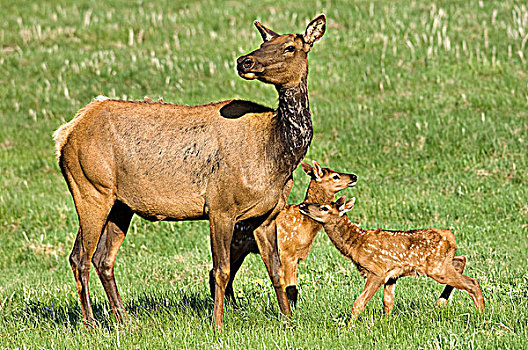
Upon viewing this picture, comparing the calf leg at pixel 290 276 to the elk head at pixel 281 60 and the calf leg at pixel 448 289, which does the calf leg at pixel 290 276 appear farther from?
the elk head at pixel 281 60

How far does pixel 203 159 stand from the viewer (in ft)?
24.4

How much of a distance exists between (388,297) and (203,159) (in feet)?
7.81

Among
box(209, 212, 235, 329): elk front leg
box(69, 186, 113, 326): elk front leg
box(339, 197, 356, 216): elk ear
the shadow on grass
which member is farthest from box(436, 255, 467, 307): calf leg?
box(69, 186, 113, 326): elk front leg

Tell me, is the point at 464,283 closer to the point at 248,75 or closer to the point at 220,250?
the point at 220,250

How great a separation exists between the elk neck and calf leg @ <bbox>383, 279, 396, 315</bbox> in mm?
1688

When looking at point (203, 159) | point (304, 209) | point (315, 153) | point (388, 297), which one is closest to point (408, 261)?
point (388, 297)

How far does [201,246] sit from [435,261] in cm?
491

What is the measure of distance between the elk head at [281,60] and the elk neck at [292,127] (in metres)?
0.13

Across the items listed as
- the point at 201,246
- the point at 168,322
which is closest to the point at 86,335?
the point at 168,322

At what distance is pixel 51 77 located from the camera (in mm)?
17719

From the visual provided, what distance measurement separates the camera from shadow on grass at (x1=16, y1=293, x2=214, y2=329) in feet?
26.1

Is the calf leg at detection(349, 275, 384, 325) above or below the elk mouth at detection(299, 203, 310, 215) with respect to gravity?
below

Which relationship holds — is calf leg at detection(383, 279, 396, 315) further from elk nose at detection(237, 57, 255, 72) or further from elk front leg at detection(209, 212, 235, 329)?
elk nose at detection(237, 57, 255, 72)

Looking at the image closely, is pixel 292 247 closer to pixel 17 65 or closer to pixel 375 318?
pixel 375 318
